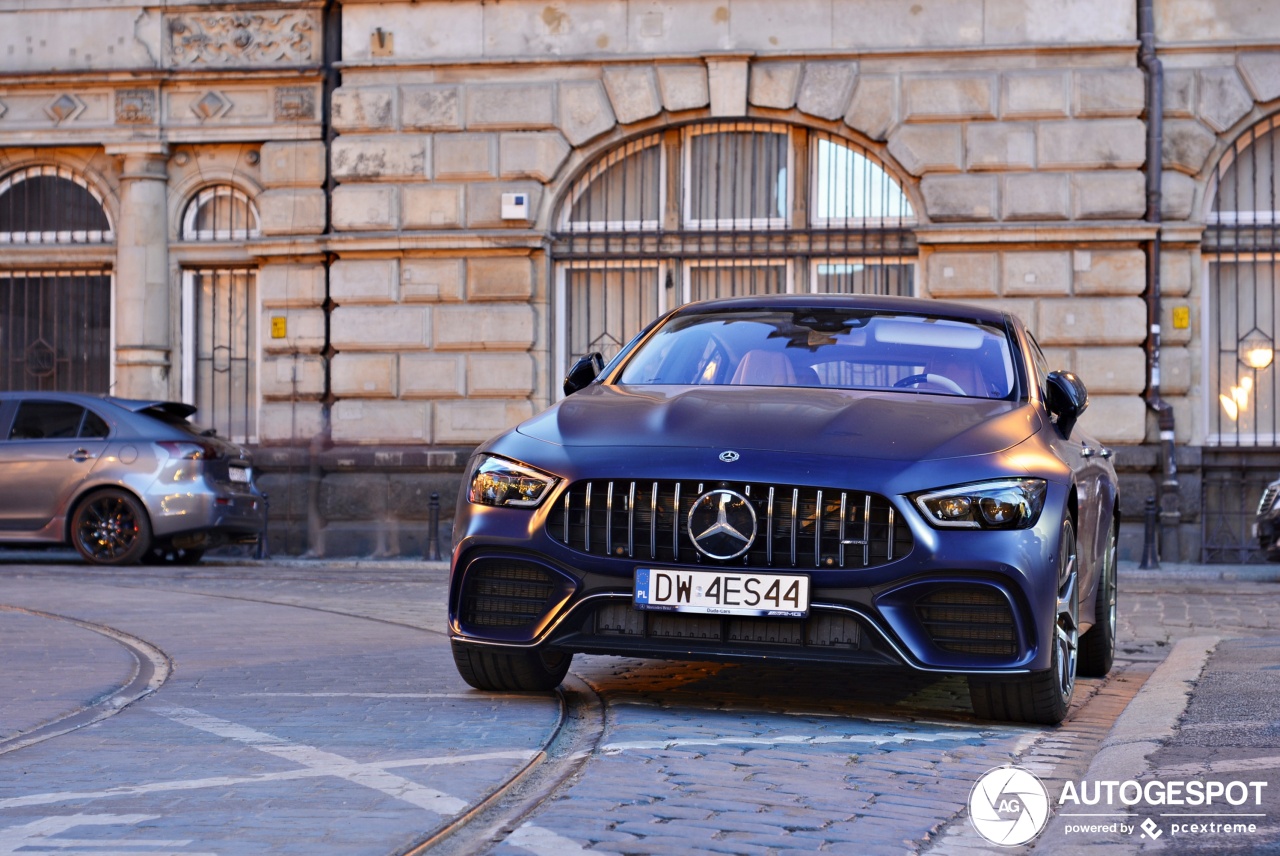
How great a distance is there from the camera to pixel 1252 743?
552cm

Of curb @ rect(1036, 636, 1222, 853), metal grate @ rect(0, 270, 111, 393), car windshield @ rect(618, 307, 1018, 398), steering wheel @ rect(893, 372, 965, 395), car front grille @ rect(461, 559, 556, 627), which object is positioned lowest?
curb @ rect(1036, 636, 1222, 853)

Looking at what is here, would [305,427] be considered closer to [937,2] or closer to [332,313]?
[332,313]

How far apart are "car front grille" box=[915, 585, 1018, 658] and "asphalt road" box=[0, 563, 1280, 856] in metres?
0.32

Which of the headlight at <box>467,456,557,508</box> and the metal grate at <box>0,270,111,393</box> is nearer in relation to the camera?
the headlight at <box>467,456,557,508</box>

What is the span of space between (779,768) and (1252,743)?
1.44 meters

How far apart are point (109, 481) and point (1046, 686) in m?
11.4

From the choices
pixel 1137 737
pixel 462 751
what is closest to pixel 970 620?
pixel 1137 737

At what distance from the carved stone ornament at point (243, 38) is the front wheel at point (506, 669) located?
45.1 ft

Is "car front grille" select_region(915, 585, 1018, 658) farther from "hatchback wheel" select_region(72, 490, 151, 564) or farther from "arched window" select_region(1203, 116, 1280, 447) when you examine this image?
"arched window" select_region(1203, 116, 1280, 447)

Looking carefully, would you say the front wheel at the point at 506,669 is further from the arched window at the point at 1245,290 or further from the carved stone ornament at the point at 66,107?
the carved stone ornament at the point at 66,107

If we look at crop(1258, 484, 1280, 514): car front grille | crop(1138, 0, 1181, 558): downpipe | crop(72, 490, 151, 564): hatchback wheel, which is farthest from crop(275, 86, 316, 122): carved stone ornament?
crop(1258, 484, 1280, 514): car front grille

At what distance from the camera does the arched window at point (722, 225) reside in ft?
61.6

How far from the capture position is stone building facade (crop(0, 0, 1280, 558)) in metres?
18.0

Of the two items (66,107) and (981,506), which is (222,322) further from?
(981,506)
